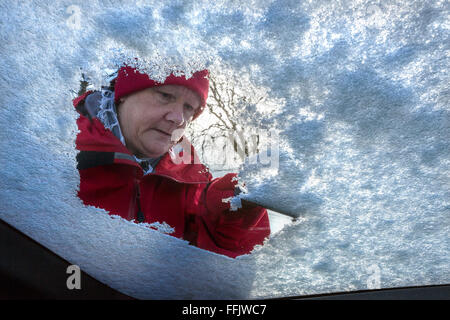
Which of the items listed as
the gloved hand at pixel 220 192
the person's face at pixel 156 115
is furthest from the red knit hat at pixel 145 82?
the gloved hand at pixel 220 192

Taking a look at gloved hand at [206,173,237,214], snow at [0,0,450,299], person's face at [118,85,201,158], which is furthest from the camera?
gloved hand at [206,173,237,214]

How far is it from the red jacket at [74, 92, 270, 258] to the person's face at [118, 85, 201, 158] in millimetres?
42

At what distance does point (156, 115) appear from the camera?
29.3 inches

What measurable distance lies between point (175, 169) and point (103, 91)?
269 mm

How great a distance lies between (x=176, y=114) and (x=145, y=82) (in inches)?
4.0

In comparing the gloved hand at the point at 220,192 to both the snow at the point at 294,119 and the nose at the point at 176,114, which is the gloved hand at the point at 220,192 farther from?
the nose at the point at 176,114

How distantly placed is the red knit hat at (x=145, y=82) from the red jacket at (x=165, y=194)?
109 millimetres

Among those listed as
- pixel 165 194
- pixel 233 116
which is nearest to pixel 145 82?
pixel 233 116

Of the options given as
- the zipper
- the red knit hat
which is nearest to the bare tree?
the red knit hat

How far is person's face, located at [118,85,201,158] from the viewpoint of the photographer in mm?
726

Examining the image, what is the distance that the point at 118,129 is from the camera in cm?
77

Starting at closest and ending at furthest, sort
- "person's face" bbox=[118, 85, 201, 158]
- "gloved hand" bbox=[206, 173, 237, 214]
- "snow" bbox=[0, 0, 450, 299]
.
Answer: "snow" bbox=[0, 0, 450, 299], "person's face" bbox=[118, 85, 201, 158], "gloved hand" bbox=[206, 173, 237, 214]

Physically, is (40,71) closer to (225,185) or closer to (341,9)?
(225,185)

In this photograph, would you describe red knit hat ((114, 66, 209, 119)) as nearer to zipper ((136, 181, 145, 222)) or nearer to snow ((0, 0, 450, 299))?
snow ((0, 0, 450, 299))
